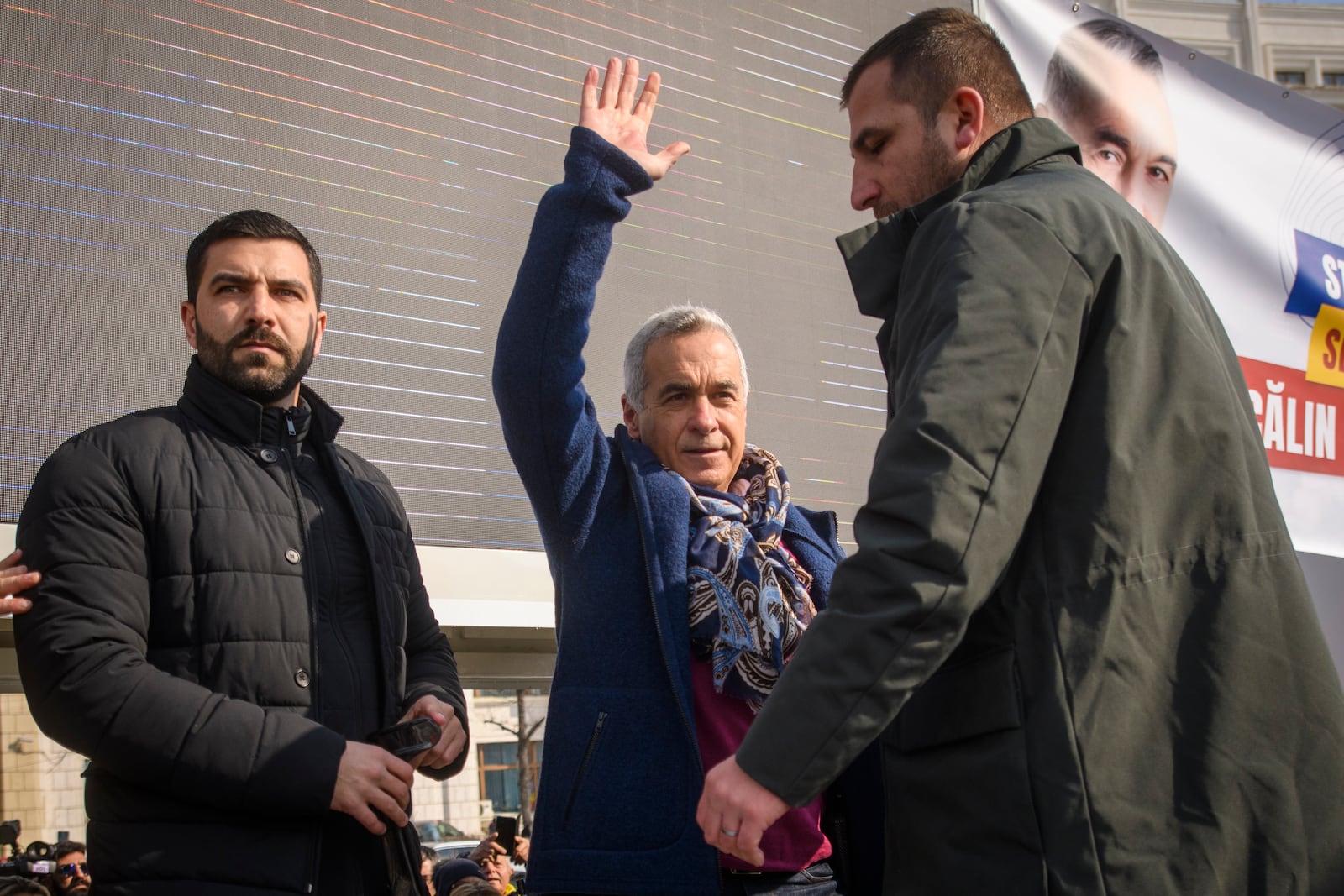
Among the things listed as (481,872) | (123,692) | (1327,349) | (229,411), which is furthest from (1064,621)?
(481,872)

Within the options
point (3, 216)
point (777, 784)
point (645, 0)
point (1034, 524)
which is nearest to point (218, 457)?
point (3, 216)

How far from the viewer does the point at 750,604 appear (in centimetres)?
→ 186

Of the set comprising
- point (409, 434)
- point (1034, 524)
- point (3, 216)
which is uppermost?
point (3, 216)

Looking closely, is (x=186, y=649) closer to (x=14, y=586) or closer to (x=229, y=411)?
(x=14, y=586)

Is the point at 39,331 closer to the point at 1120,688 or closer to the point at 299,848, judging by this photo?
the point at 299,848

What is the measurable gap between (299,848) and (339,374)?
986 mm

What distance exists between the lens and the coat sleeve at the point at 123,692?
1.63 metres

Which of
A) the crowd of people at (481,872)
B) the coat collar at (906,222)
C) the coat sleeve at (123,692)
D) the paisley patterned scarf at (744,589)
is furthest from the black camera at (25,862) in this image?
the coat collar at (906,222)

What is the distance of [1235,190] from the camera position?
4.34 metres

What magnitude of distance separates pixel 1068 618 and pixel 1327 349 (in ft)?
12.3

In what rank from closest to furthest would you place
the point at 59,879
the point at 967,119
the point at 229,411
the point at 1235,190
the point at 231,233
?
the point at 967,119, the point at 229,411, the point at 231,233, the point at 1235,190, the point at 59,879

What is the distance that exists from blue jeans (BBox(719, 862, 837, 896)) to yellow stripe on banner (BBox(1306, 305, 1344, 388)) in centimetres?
336

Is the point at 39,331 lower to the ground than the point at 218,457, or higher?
higher

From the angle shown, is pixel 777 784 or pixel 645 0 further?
pixel 645 0
